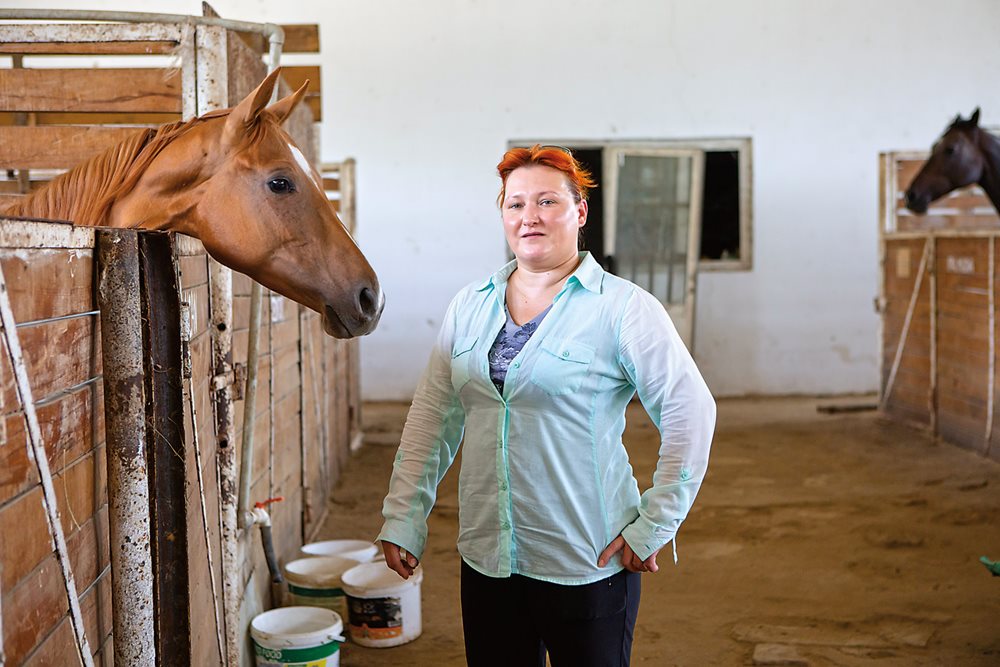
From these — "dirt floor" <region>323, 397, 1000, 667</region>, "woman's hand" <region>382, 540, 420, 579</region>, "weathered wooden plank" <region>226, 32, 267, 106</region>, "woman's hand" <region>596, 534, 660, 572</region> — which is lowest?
"dirt floor" <region>323, 397, 1000, 667</region>

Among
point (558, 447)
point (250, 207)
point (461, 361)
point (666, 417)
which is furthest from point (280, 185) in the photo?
point (666, 417)

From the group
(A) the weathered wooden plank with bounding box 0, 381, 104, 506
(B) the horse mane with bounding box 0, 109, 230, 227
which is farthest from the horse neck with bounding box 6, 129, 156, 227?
(A) the weathered wooden plank with bounding box 0, 381, 104, 506

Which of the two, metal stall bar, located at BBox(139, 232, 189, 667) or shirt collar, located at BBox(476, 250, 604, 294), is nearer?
metal stall bar, located at BBox(139, 232, 189, 667)

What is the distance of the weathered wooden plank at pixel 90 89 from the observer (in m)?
2.42

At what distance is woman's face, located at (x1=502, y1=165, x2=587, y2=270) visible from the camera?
5.15ft

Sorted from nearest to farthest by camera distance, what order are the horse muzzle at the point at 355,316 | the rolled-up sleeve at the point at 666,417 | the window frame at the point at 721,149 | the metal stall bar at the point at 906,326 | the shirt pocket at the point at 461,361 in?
1. the rolled-up sleeve at the point at 666,417
2. the shirt pocket at the point at 461,361
3. the horse muzzle at the point at 355,316
4. the metal stall bar at the point at 906,326
5. the window frame at the point at 721,149

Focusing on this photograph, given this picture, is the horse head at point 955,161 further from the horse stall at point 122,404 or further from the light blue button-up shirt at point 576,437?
the light blue button-up shirt at point 576,437

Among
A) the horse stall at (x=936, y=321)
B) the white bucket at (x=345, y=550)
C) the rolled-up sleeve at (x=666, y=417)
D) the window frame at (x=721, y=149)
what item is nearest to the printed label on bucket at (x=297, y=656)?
the white bucket at (x=345, y=550)

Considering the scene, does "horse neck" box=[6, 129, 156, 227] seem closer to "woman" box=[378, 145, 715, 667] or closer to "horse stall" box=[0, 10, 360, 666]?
"horse stall" box=[0, 10, 360, 666]

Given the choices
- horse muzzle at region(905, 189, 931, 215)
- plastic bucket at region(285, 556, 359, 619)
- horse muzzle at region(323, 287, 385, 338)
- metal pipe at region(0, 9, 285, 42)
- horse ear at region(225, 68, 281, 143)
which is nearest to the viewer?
horse ear at region(225, 68, 281, 143)

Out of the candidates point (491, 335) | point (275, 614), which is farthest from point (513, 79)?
point (491, 335)

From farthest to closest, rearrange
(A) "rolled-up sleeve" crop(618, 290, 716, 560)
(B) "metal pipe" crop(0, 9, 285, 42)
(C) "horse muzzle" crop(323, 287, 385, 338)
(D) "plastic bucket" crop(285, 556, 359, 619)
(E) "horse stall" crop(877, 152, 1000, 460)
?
(E) "horse stall" crop(877, 152, 1000, 460) < (D) "plastic bucket" crop(285, 556, 359, 619) < (B) "metal pipe" crop(0, 9, 285, 42) < (C) "horse muzzle" crop(323, 287, 385, 338) < (A) "rolled-up sleeve" crop(618, 290, 716, 560)

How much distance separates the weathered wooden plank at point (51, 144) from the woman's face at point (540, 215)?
49.3 inches

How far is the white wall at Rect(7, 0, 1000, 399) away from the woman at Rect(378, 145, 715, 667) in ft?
18.9
